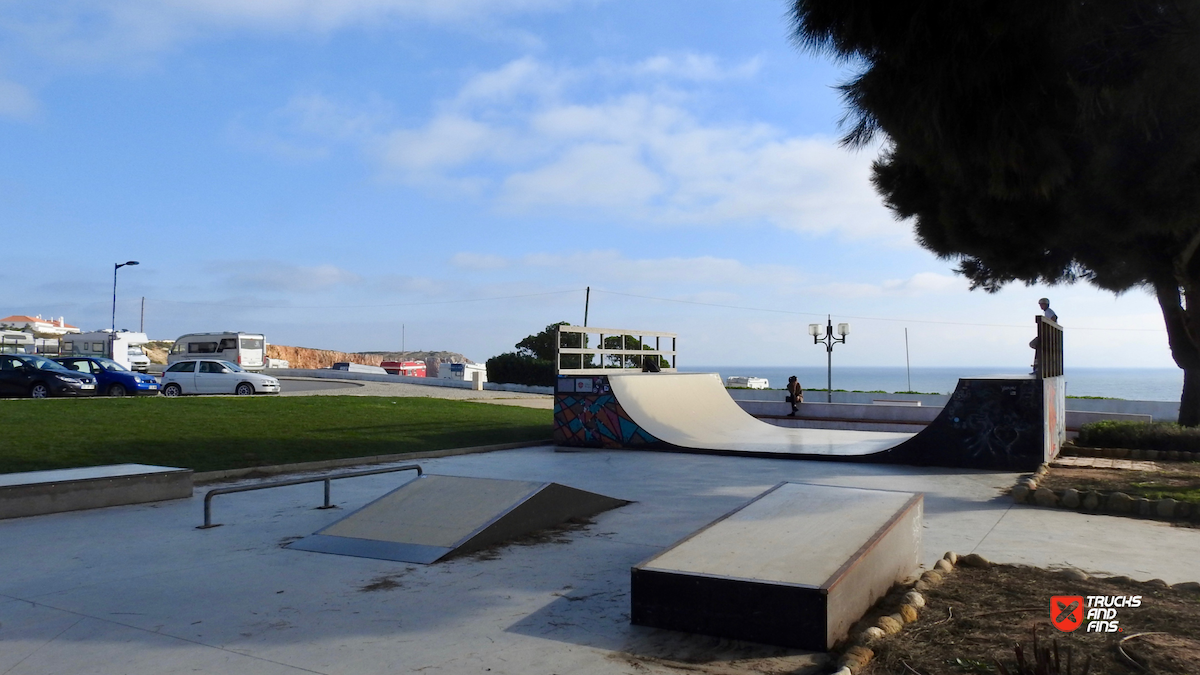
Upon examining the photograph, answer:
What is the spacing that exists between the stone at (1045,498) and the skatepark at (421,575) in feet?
1.01

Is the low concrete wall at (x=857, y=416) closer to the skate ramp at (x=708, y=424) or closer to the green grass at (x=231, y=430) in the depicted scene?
the skate ramp at (x=708, y=424)

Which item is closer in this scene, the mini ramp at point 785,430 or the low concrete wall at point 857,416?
the mini ramp at point 785,430

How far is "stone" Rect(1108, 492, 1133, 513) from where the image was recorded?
26.6 feet

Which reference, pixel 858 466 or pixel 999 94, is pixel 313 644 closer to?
pixel 999 94

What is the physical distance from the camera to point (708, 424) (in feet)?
55.1

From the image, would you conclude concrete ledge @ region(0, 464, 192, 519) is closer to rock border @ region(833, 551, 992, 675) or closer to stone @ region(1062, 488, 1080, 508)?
rock border @ region(833, 551, 992, 675)


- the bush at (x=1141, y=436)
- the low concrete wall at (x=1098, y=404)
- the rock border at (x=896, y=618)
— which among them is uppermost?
the low concrete wall at (x=1098, y=404)

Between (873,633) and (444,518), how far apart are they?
376cm

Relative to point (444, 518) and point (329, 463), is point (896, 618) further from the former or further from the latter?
point (329, 463)

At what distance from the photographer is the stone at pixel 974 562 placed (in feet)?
17.8

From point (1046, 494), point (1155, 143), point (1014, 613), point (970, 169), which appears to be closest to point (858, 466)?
point (1046, 494)

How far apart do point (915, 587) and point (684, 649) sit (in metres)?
1.65

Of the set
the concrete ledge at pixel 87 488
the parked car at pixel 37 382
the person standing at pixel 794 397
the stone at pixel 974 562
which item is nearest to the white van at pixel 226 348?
the parked car at pixel 37 382

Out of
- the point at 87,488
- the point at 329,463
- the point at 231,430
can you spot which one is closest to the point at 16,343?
the point at 231,430
